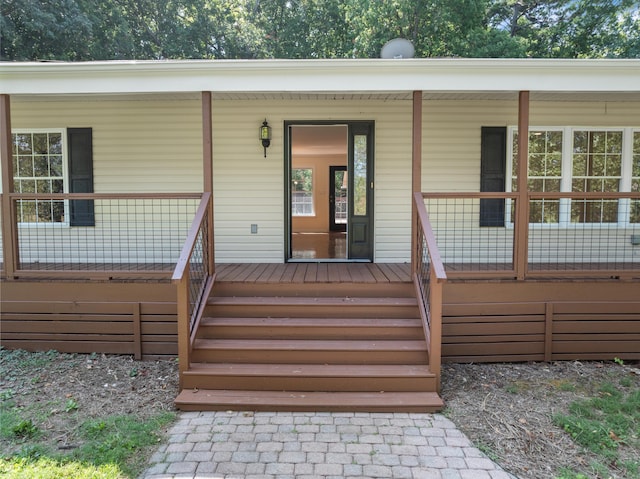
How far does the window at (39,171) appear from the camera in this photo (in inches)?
224

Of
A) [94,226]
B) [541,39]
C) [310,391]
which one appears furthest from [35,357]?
[541,39]

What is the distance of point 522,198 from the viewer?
424 cm

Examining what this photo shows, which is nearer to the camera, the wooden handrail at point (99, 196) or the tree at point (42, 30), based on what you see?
the wooden handrail at point (99, 196)

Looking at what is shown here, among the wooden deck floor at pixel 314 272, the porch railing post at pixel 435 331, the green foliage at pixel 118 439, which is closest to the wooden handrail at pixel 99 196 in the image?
the wooden deck floor at pixel 314 272

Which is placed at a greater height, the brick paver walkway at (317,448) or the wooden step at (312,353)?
the wooden step at (312,353)

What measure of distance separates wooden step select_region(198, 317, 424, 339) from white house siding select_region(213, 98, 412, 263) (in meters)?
1.98

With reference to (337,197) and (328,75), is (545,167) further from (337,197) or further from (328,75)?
(337,197)

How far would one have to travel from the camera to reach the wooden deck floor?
4324mm

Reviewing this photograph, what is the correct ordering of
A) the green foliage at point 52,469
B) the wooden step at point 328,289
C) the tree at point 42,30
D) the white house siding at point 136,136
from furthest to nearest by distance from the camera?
the tree at point 42,30 → the white house siding at point 136,136 → the wooden step at point 328,289 → the green foliage at point 52,469

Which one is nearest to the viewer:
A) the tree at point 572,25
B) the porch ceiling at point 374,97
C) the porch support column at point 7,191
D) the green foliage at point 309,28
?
the porch support column at point 7,191

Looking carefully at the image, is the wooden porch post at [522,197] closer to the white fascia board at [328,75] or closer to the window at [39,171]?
the white fascia board at [328,75]

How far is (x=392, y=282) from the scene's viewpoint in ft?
13.9

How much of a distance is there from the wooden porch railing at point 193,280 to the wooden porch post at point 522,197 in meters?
3.01

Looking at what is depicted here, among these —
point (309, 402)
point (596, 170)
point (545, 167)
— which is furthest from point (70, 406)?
point (596, 170)
